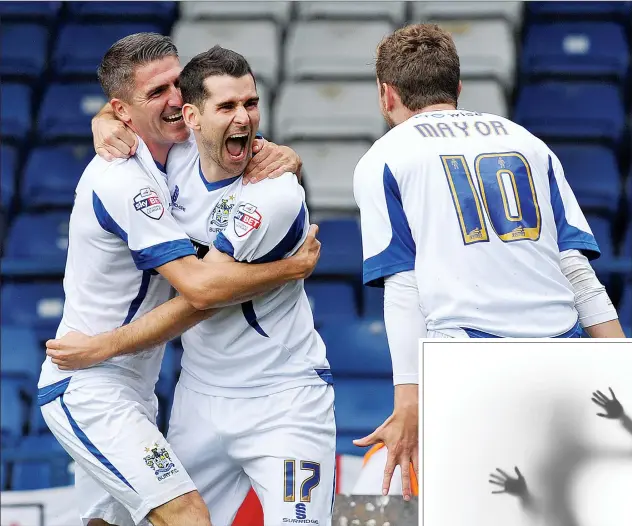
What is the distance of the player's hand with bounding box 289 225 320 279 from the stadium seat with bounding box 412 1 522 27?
13.1 feet

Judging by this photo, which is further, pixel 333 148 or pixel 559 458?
pixel 333 148

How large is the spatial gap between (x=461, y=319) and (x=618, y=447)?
845 millimetres

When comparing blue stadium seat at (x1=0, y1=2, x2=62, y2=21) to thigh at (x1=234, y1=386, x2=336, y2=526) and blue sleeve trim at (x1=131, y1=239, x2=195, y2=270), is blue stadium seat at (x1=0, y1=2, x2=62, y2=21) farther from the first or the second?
thigh at (x1=234, y1=386, x2=336, y2=526)

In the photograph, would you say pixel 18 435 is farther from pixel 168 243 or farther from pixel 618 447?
pixel 618 447

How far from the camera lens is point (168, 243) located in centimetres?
358

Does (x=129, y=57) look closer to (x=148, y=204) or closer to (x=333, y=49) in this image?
(x=148, y=204)

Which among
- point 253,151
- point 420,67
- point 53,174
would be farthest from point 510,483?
point 53,174

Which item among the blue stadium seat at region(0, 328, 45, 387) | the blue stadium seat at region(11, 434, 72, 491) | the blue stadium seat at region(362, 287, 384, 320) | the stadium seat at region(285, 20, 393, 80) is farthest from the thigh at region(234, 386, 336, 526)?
the stadium seat at region(285, 20, 393, 80)

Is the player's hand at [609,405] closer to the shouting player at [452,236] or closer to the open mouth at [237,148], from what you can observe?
the shouting player at [452,236]

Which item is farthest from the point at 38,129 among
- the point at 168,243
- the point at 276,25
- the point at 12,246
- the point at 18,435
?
the point at 168,243

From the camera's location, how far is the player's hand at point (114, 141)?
3730mm

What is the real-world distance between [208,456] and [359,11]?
4517mm

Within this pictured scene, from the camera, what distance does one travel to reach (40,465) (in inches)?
218

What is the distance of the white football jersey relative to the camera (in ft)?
12.0
